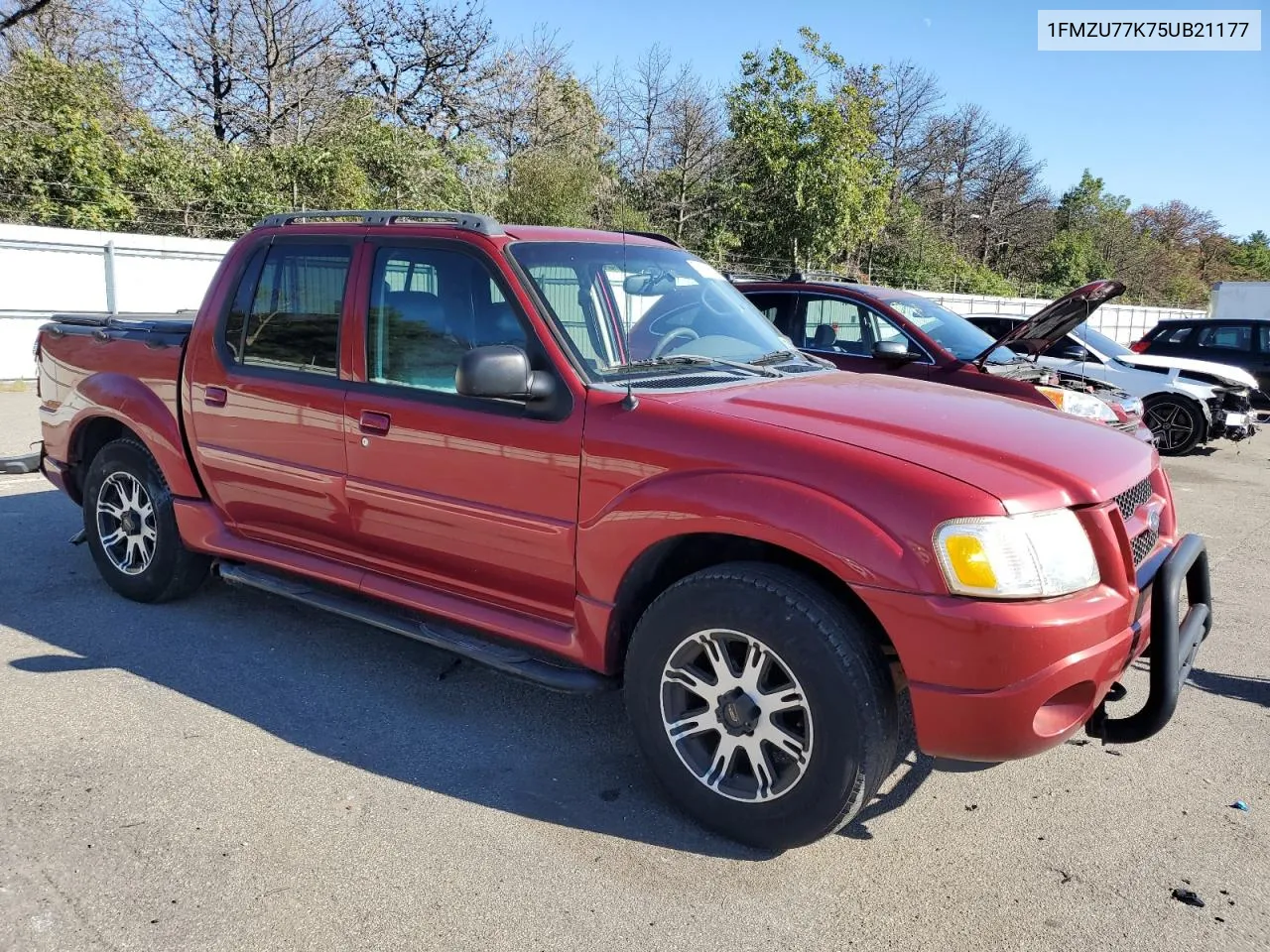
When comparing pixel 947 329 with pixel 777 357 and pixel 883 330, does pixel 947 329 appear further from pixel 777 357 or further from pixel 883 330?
pixel 777 357

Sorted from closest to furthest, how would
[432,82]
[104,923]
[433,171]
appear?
[104,923], [433,171], [432,82]

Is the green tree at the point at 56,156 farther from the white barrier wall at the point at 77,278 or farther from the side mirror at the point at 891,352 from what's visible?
the side mirror at the point at 891,352

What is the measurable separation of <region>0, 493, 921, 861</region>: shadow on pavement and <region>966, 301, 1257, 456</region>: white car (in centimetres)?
900

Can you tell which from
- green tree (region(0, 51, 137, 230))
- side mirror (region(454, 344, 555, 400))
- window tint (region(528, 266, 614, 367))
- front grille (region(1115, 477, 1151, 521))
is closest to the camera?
front grille (region(1115, 477, 1151, 521))

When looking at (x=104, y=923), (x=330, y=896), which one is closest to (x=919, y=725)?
(x=330, y=896)

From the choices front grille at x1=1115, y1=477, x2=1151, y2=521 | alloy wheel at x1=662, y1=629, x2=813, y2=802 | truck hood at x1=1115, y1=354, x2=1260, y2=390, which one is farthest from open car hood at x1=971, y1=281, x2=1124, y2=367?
truck hood at x1=1115, y1=354, x2=1260, y2=390

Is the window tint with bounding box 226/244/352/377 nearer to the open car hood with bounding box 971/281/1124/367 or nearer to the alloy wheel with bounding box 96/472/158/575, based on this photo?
the alloy wheel with bounding box 96/472/158/575

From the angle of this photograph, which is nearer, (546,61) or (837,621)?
(837,621)

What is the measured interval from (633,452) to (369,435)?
1.30 metres

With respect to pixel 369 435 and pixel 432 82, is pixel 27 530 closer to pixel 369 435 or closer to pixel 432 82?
pixel 369 435

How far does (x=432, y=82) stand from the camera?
28125 mm

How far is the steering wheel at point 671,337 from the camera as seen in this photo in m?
3.82

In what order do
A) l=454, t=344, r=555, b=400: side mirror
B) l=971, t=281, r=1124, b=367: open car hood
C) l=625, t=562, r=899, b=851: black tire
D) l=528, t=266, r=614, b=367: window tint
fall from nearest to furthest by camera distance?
l=625, t=562, r=899, b=851: black tire < l=454, t=344, r=555, b=400: side mirror < l=528, t=266, r=614, b=367: window tint < l=971, t=281, r=1124, b=367: open car hood

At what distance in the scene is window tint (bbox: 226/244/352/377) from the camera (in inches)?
167
